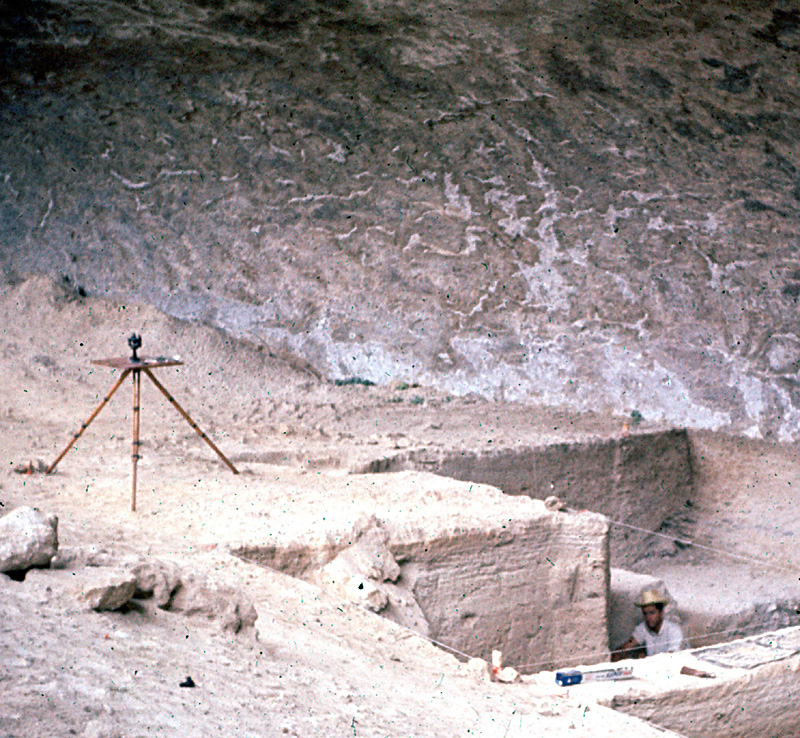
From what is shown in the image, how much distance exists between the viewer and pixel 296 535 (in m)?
4.81

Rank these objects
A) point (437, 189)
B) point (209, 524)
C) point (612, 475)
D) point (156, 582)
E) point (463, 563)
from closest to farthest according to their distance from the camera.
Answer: point (156, 582), point (209, 524), point (463, 563), point (612, 475), point (437, 189)

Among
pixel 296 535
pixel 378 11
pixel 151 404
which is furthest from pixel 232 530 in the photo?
pixel 378 11

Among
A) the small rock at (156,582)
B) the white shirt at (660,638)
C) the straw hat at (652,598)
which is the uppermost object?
the small rock at (156,582)

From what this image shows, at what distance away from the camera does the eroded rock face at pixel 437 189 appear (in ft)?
21.9

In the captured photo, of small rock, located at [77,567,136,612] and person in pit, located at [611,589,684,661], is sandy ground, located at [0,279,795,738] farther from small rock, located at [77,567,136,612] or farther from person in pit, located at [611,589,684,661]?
person in pit, located at [611,589,684,661]

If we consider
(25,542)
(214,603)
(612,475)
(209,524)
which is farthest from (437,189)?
(25,542)

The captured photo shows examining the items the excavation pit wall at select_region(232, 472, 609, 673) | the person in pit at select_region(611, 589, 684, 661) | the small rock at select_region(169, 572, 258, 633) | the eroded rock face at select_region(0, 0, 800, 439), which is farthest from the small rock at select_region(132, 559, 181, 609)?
the eroded rock face at select_region(0, 0, 800, 439)

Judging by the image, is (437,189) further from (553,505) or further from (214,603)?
(214,603)

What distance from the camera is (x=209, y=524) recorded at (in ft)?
16.1

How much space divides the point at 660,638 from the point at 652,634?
0.05m

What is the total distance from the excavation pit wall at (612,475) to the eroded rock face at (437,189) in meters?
0.44

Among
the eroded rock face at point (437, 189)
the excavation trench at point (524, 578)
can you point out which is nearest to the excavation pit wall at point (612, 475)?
the excavation trench at point (524, 578)

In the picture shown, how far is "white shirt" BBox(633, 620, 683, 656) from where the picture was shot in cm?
580

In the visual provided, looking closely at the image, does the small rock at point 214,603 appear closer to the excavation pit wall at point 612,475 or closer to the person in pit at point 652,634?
the person in pit at point 652,634
